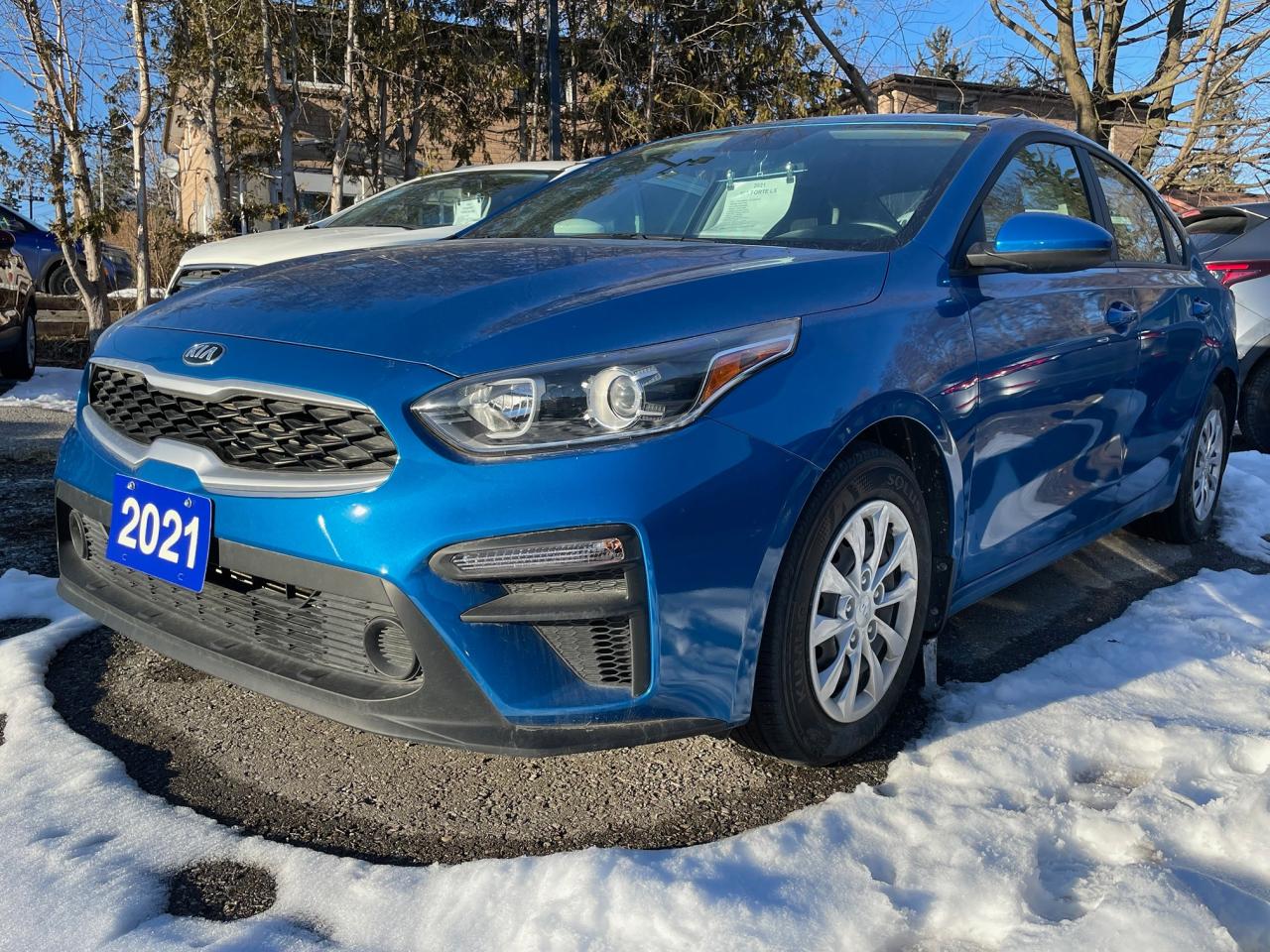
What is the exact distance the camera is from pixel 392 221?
7051 millimetres

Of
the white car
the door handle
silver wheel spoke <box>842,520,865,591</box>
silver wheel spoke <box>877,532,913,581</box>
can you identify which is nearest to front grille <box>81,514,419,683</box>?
silver wheel spoke <box>842,520,865,591</box>

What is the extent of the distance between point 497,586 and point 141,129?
821cm

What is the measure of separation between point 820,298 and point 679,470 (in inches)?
23.3

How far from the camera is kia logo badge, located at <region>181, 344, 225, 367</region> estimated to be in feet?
6.90

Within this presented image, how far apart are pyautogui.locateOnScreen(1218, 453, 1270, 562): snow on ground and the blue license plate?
3978mm

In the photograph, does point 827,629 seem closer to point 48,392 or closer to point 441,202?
point 441,202

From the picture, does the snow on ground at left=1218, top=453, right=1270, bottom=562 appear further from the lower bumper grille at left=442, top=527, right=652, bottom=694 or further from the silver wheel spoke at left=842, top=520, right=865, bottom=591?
the lower bumper grille at left=442, top=527, right=652, bottom=694

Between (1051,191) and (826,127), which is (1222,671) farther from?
(826,127)

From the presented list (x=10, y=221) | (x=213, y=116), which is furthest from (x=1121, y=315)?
(x=10, y=221)

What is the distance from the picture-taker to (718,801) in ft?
7.26

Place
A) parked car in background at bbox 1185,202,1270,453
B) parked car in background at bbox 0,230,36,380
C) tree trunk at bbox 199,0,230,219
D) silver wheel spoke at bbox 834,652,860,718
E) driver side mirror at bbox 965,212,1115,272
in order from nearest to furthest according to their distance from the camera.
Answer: silver wheel spoke at bbox 834,652,860,718, driver side mirror at bbox 965,212,1115,272, parked car in background at bbox 1185,202,1270,453, parked car in background at bbox 0,230,36,380, tree trunk at bbox 199,0,230,219

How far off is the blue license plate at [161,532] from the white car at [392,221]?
3.93 m

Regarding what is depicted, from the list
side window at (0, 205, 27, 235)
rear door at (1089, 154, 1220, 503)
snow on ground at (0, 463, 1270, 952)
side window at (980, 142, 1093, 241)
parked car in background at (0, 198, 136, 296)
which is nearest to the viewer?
snow on ground at (0, 463, 1270, 952)

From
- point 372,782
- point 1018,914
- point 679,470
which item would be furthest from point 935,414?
A: point 372,782
